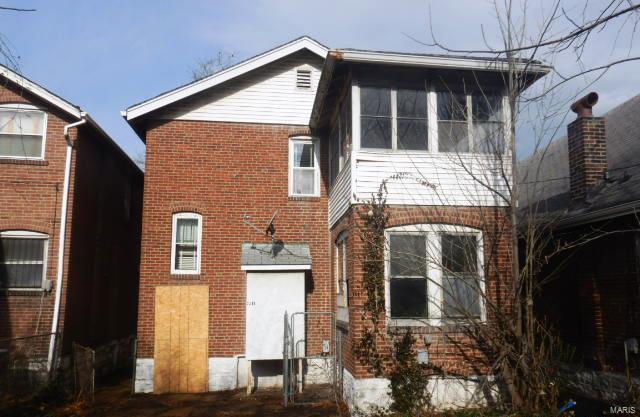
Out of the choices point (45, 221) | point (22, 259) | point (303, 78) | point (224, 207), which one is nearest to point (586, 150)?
point (303, 78)

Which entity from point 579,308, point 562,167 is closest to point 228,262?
point 579,308

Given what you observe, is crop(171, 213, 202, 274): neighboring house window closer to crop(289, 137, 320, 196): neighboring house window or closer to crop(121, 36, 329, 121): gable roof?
crop(289, 137, 320, 196): neighboring house window

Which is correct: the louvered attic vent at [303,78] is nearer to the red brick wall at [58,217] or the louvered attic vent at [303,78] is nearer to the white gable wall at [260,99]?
the white gable wall at [260,99]

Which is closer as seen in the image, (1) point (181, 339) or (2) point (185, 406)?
(2) point (185, 406)

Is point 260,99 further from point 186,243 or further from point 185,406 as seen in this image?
point 185,406

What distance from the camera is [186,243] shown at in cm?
1224

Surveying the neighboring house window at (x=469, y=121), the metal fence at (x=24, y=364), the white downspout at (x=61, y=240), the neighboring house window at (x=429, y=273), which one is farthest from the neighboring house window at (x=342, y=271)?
the white downspout at (x=61, y=240)

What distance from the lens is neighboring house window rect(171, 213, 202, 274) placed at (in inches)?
479

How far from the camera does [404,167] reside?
31.3 feet

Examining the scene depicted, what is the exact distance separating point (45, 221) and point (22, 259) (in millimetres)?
982

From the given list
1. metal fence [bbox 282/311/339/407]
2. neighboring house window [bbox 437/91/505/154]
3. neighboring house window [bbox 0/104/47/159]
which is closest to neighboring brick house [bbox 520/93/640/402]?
neighboring house window [bbox 437/91/505/154]

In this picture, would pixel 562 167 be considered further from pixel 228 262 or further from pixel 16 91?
pixel 16 91

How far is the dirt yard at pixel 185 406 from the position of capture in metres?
9.63

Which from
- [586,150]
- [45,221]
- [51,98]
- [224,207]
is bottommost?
[45,221]
